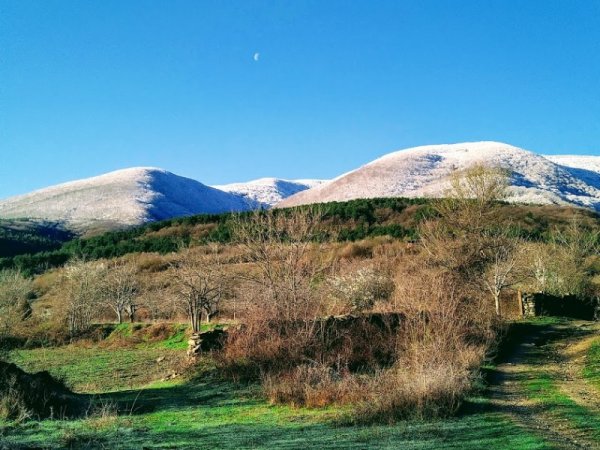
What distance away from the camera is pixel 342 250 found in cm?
6044

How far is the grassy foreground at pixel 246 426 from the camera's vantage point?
10297 millimetres

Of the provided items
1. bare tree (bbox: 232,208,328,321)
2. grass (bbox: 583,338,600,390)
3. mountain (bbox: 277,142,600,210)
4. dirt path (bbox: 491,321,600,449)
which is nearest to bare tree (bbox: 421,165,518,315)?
dirt path (bbox: 491,321,600,449)

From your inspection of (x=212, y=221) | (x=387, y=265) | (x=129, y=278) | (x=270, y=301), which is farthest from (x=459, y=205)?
(x=212, y=221)

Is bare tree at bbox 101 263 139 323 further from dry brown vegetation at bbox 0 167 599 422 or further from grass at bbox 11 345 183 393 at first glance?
grass at bbox 11 345 183 393

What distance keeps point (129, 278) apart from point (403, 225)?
133 ft

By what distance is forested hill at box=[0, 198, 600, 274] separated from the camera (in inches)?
2854

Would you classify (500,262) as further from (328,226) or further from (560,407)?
(328,226)

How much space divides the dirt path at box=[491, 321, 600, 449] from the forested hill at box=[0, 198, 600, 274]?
1608 inches

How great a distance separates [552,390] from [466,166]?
116m

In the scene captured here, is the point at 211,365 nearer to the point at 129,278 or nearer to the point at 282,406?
the point at 282,406

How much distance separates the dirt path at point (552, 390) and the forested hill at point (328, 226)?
4084 cm

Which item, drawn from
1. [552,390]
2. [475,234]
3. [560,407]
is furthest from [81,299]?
[560,407]

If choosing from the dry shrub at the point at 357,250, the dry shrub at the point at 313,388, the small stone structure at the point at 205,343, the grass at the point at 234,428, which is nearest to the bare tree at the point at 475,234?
the small stone structure at the point at 205,343

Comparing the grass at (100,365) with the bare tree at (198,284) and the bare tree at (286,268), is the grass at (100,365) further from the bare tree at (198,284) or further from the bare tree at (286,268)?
the bare tree at (286,268)
